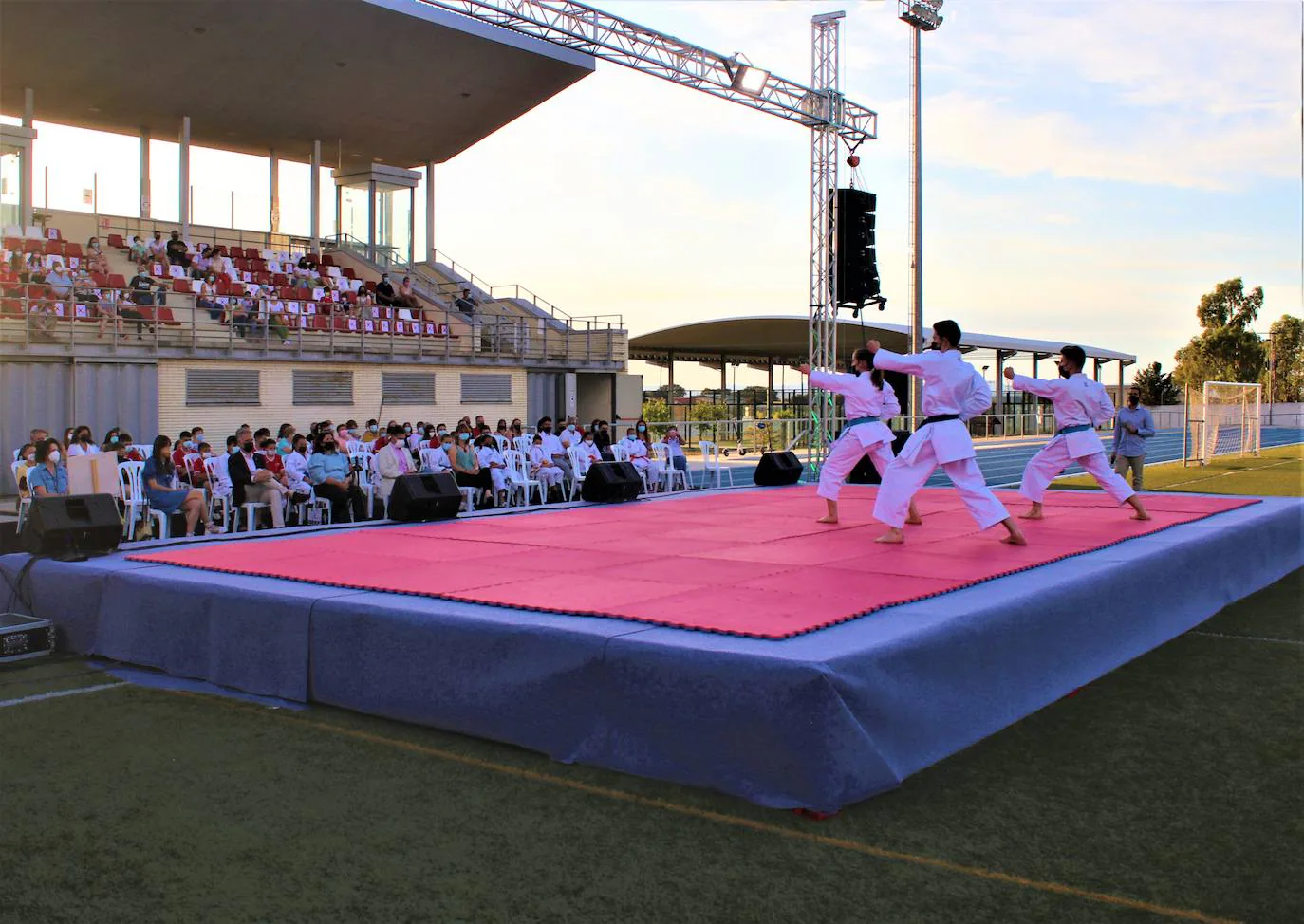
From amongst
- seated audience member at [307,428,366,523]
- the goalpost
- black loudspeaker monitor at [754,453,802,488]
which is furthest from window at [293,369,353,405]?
the goalpost

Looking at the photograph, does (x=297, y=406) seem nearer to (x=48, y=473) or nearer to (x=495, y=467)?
(x=495, y=467)

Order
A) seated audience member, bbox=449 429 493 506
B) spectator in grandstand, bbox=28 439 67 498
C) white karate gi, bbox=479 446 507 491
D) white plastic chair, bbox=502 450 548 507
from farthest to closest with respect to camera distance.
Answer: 1. white plastic chair, bbox=502 450 548 507
2. white karate gi, bbox=479 446 507 491
3. seated audience member, bbox=449 429 493 506
4. spectator in grandstand, bbox=28 439 67 498

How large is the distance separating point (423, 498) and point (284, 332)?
11.8 meters

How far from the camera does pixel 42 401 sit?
53.3 ft

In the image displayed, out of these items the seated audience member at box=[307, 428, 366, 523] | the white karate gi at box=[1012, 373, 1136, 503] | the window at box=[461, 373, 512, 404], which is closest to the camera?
the white karate gi at box=[1012, 373, 1136, 503]

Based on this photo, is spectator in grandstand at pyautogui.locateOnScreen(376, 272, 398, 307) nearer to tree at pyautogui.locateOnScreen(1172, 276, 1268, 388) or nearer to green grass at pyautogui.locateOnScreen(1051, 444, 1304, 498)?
green grass at pyautogui.locateOnScreen(1051, 444, 1304, 498)

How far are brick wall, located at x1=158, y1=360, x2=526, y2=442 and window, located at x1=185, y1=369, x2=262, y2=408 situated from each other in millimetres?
78

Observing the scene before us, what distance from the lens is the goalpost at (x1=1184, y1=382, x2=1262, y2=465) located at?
24.6 metres

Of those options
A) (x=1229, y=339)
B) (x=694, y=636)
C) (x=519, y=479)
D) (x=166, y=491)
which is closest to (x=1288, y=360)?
(x=1229, y=339)

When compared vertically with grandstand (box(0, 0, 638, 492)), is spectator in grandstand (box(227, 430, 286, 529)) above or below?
below

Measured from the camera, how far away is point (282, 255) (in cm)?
2425

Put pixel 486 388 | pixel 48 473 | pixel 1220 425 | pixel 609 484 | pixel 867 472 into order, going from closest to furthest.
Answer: pixel 48 473 < pixel 609 484 < pixel 867 472 < pixel 486 388 < pixel 1220 425

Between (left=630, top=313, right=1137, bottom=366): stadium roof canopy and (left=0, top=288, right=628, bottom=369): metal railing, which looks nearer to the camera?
(left=0, top=288, right=628, bottom=369): metal railing

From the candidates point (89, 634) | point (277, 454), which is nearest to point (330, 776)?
point (89, 634)
